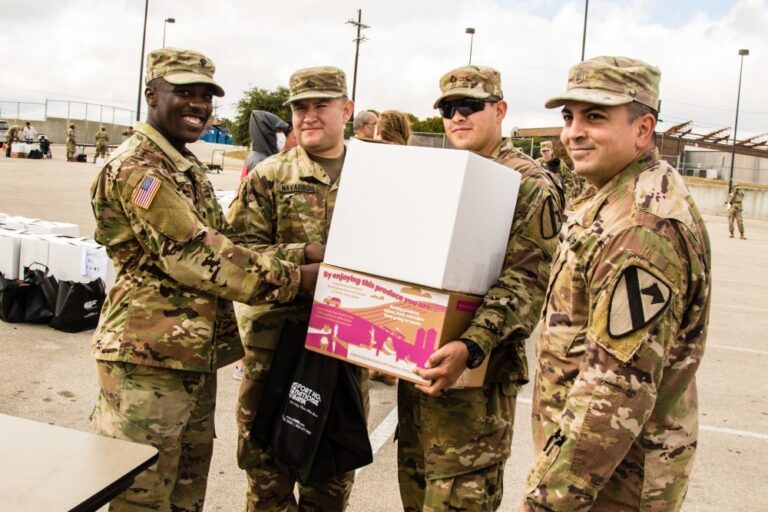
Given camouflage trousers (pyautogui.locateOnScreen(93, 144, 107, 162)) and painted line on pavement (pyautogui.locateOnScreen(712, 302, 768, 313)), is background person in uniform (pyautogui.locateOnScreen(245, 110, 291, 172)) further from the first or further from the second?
camouflage trousers (pyautogui.locateOnScreen(93, 144, 107, 162))

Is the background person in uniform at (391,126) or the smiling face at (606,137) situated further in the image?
the background person in uniform at (391,126)

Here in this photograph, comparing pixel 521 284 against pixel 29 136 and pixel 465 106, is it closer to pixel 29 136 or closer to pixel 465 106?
pixel 465 106

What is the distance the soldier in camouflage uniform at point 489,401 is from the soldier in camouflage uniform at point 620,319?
0.43 metres

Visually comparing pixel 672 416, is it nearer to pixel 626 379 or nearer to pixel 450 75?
pixel 626 379

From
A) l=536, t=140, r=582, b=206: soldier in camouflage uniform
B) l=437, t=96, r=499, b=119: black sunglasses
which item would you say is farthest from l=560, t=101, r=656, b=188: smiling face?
l=536, t=140, r=582, b=206: soldier in camouflage uniform

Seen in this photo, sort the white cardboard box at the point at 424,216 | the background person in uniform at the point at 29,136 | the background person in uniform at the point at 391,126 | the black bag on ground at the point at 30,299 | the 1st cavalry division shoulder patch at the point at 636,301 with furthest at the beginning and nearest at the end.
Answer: the background person in uniform at the point at 29,136
the black bag on ground at the point at 30,299
the background person in uniform at the point at 391,126
the white cardboard box at the point at 424,216
the 1st cavalry division shoulder patch at the point at 636,301

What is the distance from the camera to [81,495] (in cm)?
159

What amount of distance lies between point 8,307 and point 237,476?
11.4ft

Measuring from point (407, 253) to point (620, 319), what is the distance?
81 cm

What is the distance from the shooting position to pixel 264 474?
2764 millimetres

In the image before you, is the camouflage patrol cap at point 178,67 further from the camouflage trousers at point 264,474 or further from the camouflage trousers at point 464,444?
the camouflage trousers at point 464,444

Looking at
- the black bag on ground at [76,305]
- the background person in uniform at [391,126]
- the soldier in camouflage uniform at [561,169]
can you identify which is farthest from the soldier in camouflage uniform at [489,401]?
the soldier in camouflage uniform at [561,169]

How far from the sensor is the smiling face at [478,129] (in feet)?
8.99

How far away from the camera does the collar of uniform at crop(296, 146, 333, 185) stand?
9.45 feet
